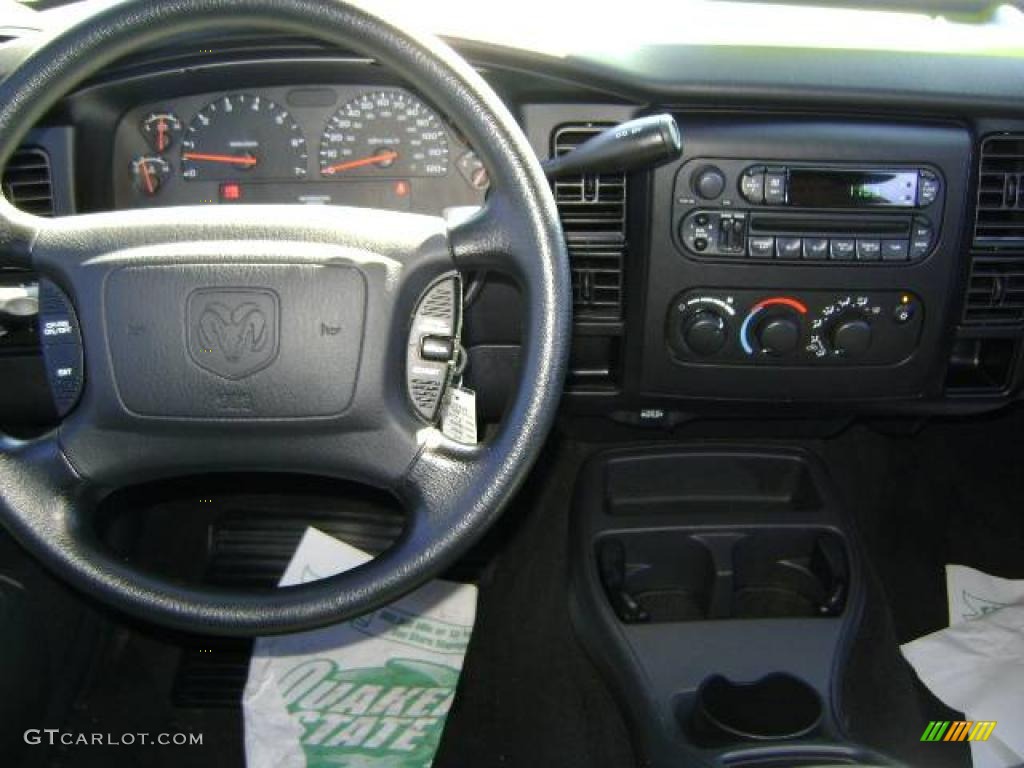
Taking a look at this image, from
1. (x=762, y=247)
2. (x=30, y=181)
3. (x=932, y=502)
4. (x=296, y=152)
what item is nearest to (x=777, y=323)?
(x=762, y=247)

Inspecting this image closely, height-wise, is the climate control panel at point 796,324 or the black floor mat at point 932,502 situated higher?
the climate control panel at point 796,324

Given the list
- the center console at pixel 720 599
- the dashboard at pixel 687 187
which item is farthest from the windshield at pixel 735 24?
the center console at pixel 720 599

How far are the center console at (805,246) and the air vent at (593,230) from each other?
0.05 metres

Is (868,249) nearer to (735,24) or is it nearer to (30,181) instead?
(735,24)

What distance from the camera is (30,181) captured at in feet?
4.79

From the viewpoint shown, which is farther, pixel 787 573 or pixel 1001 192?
pixel 787 573

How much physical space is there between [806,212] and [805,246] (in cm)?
5

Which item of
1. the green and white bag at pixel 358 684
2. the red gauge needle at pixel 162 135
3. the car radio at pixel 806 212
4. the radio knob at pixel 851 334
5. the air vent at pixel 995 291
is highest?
the red gauge needle at pixel 162 135

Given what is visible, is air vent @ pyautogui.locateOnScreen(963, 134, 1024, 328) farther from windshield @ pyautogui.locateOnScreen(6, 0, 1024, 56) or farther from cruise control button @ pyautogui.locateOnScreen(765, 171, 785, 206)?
cruise control button @ pyautogui.locateOnScreen(765, 171, 785, 206)

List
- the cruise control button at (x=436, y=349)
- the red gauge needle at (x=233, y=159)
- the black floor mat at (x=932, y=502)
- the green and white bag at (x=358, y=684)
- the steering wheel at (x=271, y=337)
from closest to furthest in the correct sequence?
the steering wheel at (x=271, y=337) < the cruise control button at (x=436, y=349) < the red gauge needle at (x=233, y=159) < the green and white bag at (x=358, y=684) < the black floor mat at (x=932, y=502)

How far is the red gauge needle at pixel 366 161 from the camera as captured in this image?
148 centimetres

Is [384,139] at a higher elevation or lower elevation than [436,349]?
higher

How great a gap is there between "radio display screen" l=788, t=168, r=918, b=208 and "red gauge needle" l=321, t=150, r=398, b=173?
569mm

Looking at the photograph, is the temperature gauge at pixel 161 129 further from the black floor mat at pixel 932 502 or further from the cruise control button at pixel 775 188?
the black floor mat at pixel 932 502
